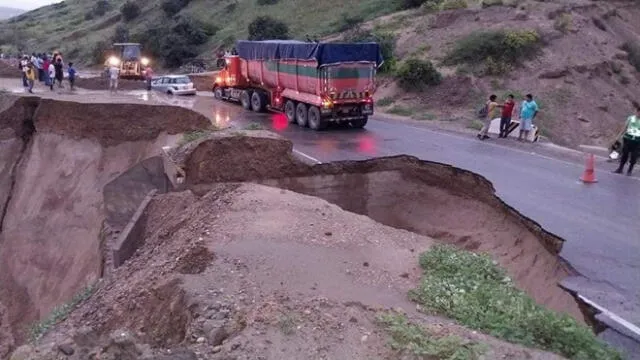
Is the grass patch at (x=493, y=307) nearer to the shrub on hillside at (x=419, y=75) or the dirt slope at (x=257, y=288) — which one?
the dirt slope at (x=257, y=288)

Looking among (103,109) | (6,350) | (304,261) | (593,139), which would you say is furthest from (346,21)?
(304,261)

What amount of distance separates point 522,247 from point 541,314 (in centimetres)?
477

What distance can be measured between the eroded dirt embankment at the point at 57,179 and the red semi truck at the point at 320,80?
4.08 m

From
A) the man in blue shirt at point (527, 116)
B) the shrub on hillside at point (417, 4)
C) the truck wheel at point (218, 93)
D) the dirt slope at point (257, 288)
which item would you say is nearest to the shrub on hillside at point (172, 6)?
the shrub on hillside at point (417, 4)

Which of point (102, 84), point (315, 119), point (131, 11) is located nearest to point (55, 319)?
point (315, 119)

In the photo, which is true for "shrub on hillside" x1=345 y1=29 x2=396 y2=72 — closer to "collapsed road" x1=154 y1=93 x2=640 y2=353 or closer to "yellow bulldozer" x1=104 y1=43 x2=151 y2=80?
"collapsed road" x1=154 y1=93 x2=640 y2=353

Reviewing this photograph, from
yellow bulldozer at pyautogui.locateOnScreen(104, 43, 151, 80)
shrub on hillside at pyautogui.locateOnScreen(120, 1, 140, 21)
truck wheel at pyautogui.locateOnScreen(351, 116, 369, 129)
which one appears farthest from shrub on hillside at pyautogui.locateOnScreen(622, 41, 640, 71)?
shrub on hillside at pyautogui.locateOnScreen(120, 1, 140, 21)

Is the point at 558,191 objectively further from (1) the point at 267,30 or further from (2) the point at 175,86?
(1) the point at 267,30

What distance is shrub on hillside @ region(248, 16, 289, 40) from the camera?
49.3m

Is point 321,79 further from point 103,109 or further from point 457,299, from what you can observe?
point 457,299

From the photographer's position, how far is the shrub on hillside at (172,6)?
6944 centimetres

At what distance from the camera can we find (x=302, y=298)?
8.29m

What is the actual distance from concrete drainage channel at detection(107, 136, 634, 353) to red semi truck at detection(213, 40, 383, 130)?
21.8ft

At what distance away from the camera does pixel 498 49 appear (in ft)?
107
